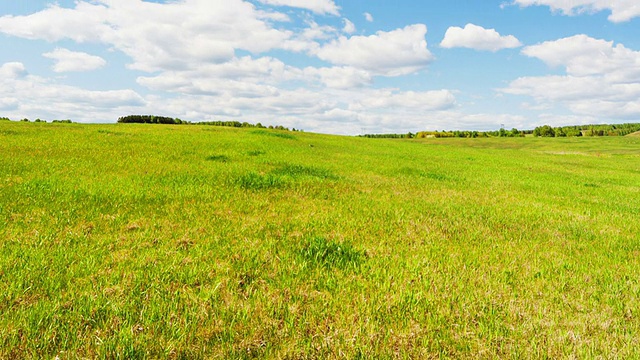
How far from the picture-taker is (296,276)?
14.2 feet

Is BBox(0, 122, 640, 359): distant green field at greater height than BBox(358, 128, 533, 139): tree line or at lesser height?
lesser

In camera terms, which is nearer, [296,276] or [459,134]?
[296,276]

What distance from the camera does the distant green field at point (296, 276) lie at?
3076 millimetres

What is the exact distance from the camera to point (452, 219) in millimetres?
7551

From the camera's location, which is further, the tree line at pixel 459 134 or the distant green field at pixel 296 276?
the tree line at pixel 459 134

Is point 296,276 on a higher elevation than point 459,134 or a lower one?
lower

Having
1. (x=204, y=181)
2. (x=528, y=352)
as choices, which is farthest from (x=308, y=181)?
(x=528, y=352)

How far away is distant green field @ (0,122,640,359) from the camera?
3076mm

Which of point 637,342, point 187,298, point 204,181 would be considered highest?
point 204,181

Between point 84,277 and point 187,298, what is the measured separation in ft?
4.46

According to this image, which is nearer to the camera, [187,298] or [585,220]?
[187,298]

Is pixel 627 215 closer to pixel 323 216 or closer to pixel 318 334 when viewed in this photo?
pixel 323 216

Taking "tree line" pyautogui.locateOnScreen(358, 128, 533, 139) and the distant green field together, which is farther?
"tree line" pyautogui.locateOnScreen(358, 128, 533, 139)

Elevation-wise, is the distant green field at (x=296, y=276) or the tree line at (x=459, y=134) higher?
the tree line at (x=459, y=134)
